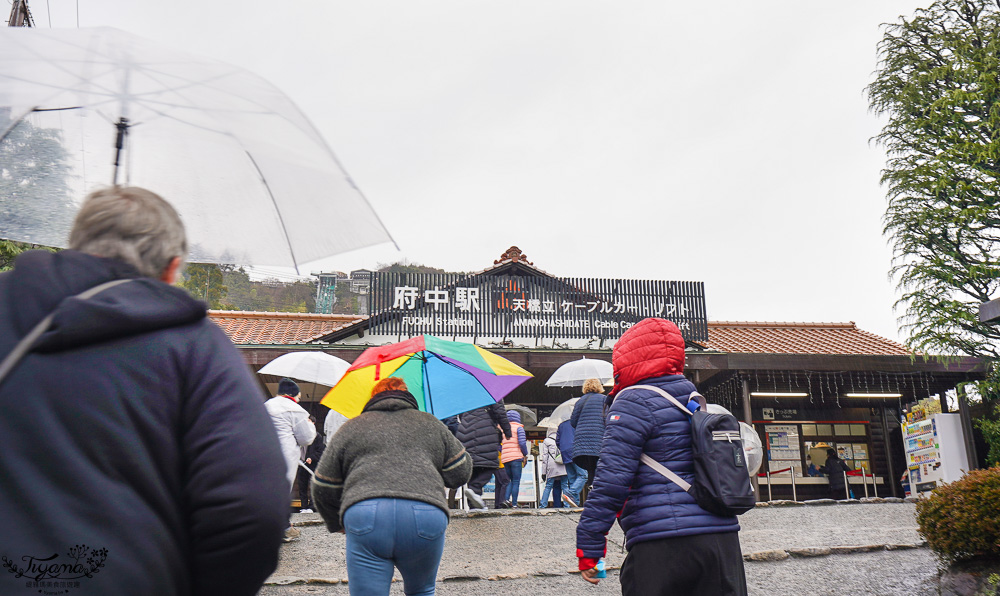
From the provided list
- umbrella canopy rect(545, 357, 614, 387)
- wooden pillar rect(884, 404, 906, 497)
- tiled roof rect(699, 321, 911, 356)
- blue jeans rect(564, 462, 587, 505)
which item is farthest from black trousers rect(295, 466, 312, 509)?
wooden pillar rect(884, 404, 906, 497)

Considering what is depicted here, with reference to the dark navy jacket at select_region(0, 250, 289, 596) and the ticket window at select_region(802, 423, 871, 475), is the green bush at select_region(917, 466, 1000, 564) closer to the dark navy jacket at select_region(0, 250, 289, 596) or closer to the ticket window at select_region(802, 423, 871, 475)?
the dark navy jacket at select_region(0, 250, 289, 596)

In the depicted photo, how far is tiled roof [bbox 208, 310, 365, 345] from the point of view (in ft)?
54.5

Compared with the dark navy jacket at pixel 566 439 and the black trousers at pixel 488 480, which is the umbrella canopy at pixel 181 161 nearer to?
the black trousers at pixel 488 480

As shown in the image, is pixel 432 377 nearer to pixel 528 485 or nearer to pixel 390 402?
pixel 390 402

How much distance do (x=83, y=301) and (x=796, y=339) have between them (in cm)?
1979

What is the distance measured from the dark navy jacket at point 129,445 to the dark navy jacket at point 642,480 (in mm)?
2041

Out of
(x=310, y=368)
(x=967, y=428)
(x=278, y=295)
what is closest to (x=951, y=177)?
(x=967, y=428)

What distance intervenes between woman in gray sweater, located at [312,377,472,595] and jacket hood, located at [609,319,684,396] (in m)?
1.05

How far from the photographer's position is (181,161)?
315cm

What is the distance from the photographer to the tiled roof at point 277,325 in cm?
1661

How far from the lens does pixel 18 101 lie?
2.79 m

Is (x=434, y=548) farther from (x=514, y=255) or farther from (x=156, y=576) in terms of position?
(x=514, y=255)

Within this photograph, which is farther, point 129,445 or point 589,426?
point 589,426

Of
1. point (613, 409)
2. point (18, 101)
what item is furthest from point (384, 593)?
point (18, 101)
